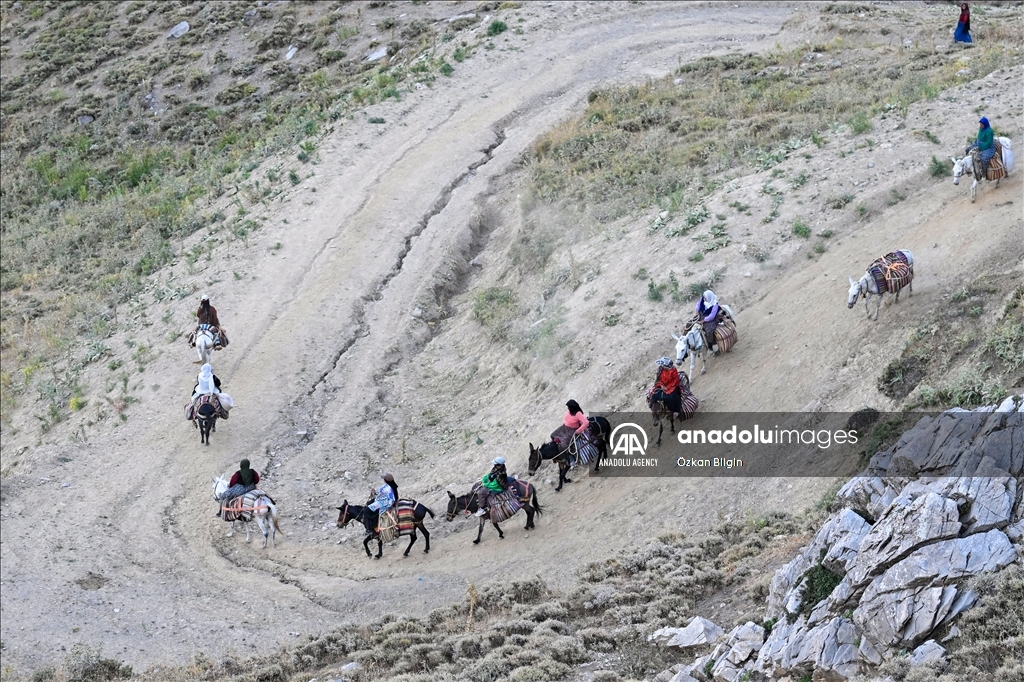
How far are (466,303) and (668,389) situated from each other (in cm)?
978

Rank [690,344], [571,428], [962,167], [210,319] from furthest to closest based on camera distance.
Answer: [210,319] < [962,167] < [690,344] < [571,428]

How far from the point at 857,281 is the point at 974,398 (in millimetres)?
4899

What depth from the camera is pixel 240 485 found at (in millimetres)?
21984

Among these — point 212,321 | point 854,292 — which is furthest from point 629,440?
point 212,321

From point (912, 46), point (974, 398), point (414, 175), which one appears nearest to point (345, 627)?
point (974, 398)

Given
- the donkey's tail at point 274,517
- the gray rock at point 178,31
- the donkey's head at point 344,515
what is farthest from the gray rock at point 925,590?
the gray rock at point 178,31

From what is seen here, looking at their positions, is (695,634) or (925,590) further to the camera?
(695,634)

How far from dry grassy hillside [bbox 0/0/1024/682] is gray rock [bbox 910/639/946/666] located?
870 millimetres

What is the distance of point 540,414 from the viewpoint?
76.8 ft

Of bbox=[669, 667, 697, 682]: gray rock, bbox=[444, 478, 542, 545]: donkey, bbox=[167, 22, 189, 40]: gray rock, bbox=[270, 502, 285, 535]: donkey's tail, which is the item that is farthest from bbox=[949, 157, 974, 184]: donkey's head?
bbox=[167, 22, 189, 40]: gray rock

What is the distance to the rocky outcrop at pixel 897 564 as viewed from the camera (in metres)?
11.4

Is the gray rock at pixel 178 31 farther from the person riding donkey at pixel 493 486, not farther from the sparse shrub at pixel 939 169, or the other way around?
the person riding donkey at pixel 493 486

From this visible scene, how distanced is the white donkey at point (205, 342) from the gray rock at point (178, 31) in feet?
86.1

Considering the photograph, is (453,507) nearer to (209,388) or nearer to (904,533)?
(209,388)
